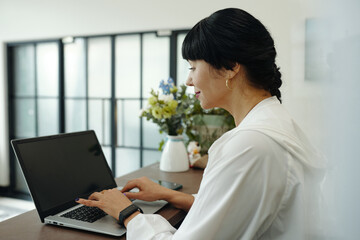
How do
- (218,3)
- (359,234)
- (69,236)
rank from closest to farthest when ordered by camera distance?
1. (359,234)
2. (69,236)
3. (218,3)

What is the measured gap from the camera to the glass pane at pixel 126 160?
357 cm

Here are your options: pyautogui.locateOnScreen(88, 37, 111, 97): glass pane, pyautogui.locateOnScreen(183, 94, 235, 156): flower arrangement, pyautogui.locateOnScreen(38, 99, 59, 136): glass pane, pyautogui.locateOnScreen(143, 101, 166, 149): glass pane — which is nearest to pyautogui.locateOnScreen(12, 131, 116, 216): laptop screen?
pyautogui.locateOnScreen(183, 94, 235, 156): flower arrangement

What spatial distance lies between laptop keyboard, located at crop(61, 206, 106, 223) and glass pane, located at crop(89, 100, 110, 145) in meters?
2.72

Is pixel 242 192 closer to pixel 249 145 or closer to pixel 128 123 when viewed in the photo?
pixel 249 145

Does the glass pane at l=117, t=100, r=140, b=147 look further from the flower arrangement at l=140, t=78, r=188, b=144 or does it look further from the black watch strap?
the black watch strap

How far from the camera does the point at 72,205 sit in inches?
41.0

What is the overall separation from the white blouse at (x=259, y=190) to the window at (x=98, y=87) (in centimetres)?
258

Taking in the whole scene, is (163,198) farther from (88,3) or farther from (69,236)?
(88,3)

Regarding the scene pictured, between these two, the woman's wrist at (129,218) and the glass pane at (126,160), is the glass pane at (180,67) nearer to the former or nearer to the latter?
the glass pane at (126,160)

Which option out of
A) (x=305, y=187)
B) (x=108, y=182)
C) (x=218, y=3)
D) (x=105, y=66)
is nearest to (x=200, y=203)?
(x=305, y=187)

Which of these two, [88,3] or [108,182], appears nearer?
[108,182]

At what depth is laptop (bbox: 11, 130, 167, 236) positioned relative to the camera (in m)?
0.93

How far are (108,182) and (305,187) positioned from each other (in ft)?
2.62

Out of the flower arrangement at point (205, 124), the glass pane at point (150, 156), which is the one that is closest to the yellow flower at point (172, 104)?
the flower arrangement at point (205, 124)
